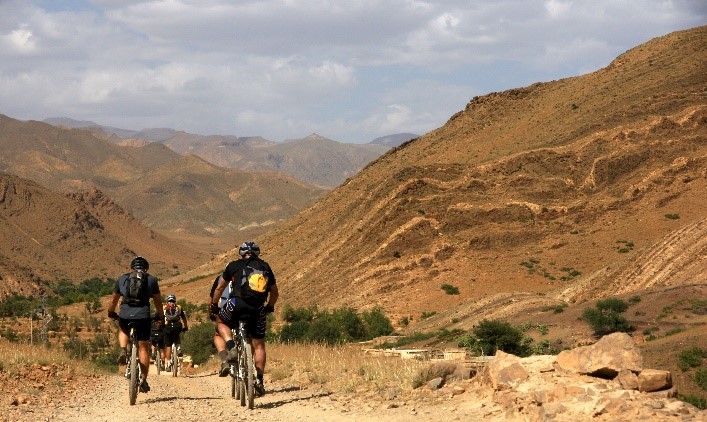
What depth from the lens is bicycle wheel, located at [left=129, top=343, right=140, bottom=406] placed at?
1206 centimetres

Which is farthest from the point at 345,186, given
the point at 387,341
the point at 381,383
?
the point at 381,383

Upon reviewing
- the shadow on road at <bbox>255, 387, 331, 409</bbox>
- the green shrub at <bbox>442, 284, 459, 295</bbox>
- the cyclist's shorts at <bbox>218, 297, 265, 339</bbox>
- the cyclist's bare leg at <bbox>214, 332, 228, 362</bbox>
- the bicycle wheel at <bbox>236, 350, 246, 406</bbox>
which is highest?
the cyclist's shorts at <bbox>218, 297, 265, 339</bbox>

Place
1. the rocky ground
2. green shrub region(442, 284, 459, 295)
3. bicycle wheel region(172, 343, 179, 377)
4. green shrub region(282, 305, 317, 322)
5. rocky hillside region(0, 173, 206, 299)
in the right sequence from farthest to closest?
rocky hillside region(0, 173, 206, 299), green shrub region(442, 284, 459, 295), green shrub region(282, 305, 317, 322), bicycle wheel region(172, 343, 179, 377), the rocky ground

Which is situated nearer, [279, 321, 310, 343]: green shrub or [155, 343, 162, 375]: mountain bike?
[155, 343, 162, 375]: mountain bike

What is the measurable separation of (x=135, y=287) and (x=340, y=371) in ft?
11.4

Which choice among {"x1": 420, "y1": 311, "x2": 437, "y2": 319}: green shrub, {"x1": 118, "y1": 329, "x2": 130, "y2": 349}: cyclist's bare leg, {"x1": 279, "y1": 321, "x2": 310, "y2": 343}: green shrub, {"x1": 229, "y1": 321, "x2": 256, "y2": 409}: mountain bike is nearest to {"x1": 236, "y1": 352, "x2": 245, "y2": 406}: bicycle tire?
{"x1": 229, "y1": 321, "x2": 256, "y2": 409}: mountain bike

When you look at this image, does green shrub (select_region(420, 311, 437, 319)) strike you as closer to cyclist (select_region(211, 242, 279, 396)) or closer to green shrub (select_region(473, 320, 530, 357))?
green shrub (select_region(473, 320, 530, 357))

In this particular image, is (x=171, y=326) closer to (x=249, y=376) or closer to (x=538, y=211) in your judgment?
(x=249, y=376)

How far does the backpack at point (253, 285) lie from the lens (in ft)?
36.6

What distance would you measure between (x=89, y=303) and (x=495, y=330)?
148ft

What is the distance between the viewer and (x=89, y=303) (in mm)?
67438

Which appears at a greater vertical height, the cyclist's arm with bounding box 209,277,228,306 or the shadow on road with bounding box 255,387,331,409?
the cyclist's arm with bounding box 209,277,228,306

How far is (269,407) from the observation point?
11266mm

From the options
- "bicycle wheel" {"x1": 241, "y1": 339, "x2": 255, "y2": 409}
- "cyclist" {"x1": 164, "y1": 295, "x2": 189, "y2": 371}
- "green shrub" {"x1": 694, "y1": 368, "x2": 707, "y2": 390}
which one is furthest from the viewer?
"green shrub" {"x1": 694, "y1": 368, "x2": 707, "y2": 390}
